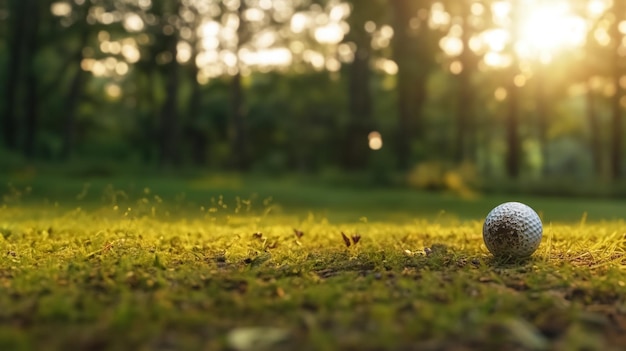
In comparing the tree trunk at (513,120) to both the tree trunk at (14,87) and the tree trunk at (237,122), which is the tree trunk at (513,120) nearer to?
the tree trunk at (237,122)

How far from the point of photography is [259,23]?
35188 mm

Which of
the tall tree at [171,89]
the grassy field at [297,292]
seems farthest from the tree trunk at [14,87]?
the grassy field at [297,292]

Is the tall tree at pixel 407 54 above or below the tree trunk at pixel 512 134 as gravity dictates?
above

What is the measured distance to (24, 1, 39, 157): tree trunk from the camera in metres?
28.8

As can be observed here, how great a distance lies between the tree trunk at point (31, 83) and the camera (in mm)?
28812

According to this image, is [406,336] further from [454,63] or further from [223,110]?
[223,110]

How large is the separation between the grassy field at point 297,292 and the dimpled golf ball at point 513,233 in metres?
0.16

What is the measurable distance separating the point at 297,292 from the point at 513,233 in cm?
245

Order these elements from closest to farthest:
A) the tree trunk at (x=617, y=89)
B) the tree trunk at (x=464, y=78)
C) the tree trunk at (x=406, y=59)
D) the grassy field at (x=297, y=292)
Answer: the grassy field at (x=297, y=292), the tree trunk at (x=406, y=59), the tree trunk at (x=617, y=89), the tree trunk at (x=464, y=78)

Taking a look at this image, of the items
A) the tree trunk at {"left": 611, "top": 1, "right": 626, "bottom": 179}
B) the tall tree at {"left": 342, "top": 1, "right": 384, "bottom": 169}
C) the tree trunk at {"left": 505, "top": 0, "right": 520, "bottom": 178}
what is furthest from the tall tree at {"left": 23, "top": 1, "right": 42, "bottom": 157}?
the tree trunk at {"left": 611, "top": 1, "right": 626, "bottom": 179}

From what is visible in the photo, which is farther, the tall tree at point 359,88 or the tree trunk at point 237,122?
the tree trunk at point 237,122

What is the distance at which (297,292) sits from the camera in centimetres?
446

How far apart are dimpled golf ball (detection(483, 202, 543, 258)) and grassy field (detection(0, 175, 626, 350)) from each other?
16cm

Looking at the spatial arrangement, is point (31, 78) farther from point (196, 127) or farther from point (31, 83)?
point (196, 127)
